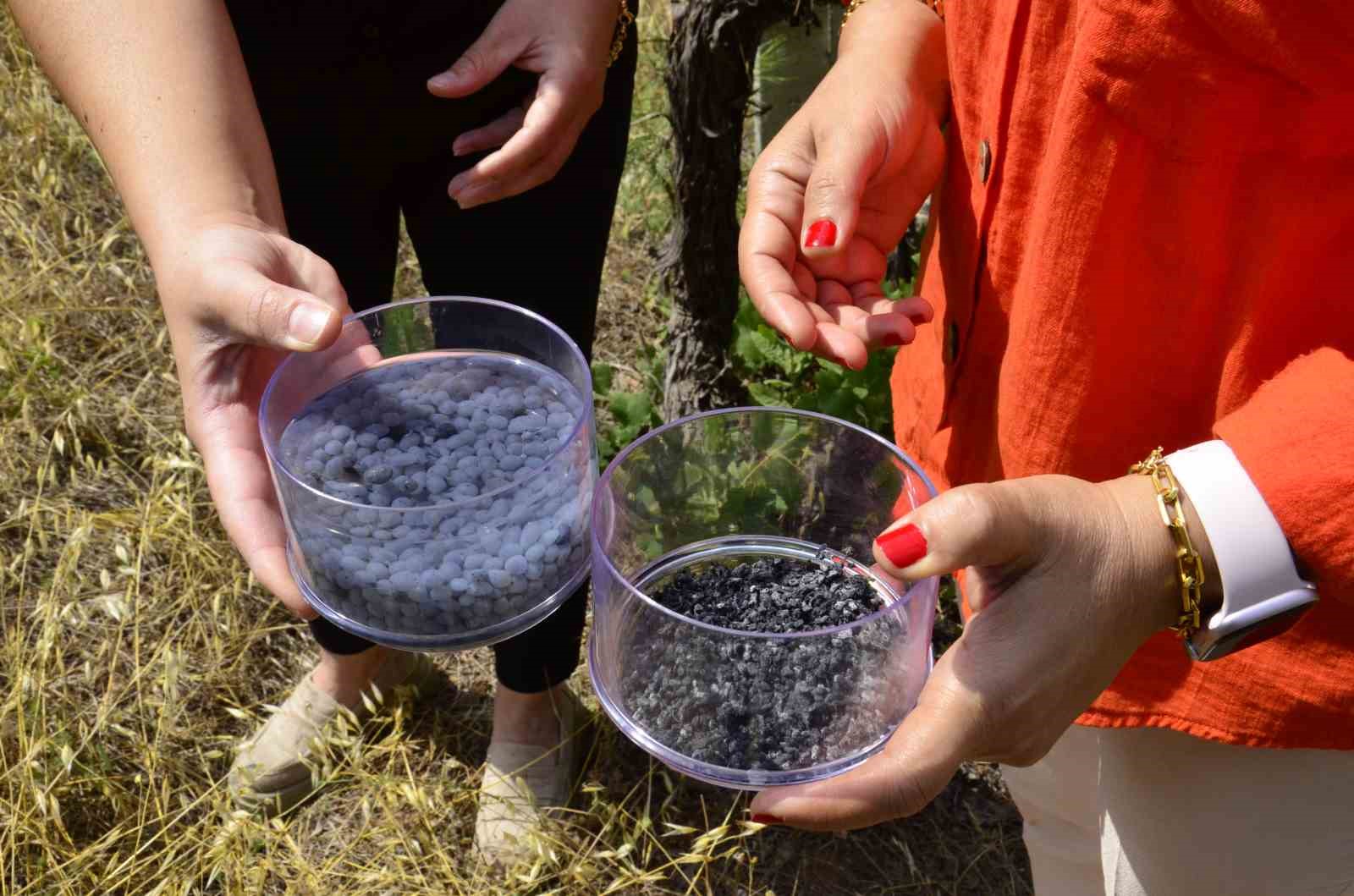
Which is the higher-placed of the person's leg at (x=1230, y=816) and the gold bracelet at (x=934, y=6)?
the gold bracelet at (x=934, y=6)

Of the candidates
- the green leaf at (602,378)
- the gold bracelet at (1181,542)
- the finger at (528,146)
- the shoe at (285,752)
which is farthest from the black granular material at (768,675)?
the green leaf at (602,378)

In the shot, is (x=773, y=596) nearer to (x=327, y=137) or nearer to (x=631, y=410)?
(x=327, y=137)

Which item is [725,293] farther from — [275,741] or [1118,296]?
[1118,296]

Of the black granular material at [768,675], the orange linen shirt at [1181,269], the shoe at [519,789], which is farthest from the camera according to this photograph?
the shoe at [519,789]

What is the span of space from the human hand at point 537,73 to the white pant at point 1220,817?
1040 mm

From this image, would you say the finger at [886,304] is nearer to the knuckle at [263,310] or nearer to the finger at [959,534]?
the finger at [959,534]

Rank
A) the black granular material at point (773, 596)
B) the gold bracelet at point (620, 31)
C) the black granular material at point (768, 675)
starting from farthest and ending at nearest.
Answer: the gold bracelet at point (620, 31)
the black granular material at point (773, 596)
the black granular material at point (768, 675)

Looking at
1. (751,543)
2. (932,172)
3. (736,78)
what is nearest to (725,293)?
(736,78)

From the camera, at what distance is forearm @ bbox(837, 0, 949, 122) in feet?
4.54

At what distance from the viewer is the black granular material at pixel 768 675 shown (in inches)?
41.8

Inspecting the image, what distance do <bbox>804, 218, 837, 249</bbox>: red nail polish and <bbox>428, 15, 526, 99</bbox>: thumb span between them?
55 cm

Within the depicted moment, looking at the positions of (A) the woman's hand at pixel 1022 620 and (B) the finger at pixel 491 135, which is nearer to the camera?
(A) the woman's hand at pixel 1022 620

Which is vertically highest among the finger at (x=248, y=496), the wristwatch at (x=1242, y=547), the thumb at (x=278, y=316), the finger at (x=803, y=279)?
the thumb at (x=278, y=316)

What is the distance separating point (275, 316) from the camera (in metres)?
1.13
